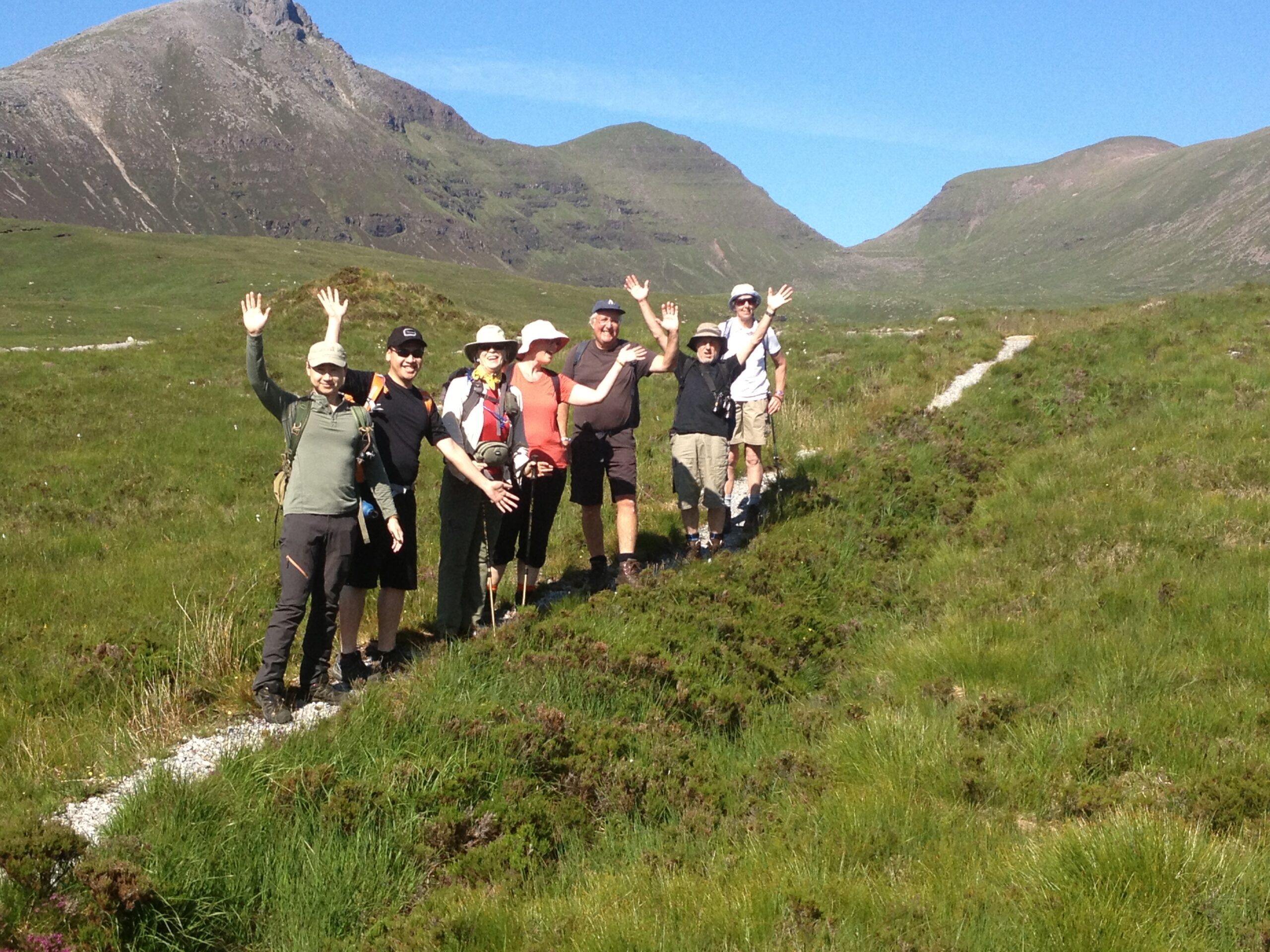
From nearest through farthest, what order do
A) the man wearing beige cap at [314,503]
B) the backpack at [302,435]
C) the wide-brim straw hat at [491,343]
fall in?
1. the man wearing beige cap at [314,503]
2. the backpack at [302,435]
3. the wide-brim straw hat at [491,343]

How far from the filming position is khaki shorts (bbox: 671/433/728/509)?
10484mm

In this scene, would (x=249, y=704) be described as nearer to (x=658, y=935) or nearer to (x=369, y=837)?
(x=369, y=837)

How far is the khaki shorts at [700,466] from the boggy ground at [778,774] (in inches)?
40.4

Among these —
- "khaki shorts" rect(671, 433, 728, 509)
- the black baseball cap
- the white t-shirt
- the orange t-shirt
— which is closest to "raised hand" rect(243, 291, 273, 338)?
the black baseball cap

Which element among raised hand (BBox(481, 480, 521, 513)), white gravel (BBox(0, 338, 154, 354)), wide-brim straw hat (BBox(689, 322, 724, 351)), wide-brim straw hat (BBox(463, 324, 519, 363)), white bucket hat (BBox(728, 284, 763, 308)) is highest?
white gravel (BBox(0, 338, 154, 354))

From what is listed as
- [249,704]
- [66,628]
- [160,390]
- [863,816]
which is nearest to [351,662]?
[249,704]

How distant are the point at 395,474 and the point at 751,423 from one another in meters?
Result: 5.58

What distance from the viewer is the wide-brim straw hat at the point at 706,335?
10328mm

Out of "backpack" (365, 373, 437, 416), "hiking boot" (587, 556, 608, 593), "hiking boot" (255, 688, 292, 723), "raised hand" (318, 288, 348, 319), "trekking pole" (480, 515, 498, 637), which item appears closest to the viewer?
"hiking boot" (255, 688, 292, 723)

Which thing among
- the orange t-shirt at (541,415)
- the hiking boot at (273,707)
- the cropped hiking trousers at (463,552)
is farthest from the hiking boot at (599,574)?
the hiking boot at (273,707)

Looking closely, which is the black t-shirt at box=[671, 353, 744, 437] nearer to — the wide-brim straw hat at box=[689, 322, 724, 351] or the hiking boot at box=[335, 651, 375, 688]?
the wide-brim straw hat at box=[689, 322, 724, 351]

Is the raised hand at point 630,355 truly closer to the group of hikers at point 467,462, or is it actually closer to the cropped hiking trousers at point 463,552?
the group of hikers at point 467,462

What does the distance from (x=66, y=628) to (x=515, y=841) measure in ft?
17.3

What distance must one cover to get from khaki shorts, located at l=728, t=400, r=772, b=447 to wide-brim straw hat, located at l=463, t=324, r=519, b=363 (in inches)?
176
